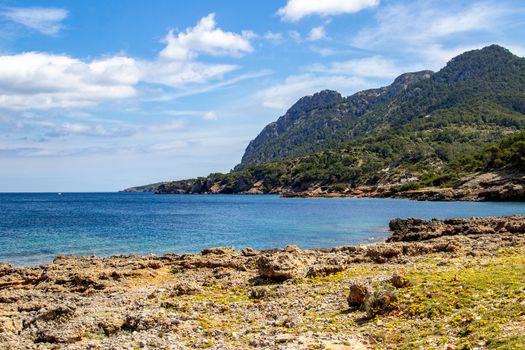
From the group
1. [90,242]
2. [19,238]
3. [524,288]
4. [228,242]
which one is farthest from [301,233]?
[524,288]

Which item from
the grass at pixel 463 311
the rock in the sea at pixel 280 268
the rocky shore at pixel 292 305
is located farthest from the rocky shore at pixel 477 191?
the grass at pixel 463 311

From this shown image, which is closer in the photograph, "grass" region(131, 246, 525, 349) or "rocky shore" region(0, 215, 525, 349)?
"grass" region(131, 246, 525, 349)

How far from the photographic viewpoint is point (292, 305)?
19312mm

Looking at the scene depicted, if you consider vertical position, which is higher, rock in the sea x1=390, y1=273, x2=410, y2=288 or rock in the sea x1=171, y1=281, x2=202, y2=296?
rock in the sea x1=390, y1=273, x2=410, y2=288

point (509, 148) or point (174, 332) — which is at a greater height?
point (509, 148)

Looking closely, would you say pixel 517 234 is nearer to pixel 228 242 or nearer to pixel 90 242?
pixel 228 242

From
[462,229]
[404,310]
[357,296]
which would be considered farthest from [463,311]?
[462,229]

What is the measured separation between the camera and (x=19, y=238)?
5925 centimetres

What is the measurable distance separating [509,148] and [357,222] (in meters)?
73.4

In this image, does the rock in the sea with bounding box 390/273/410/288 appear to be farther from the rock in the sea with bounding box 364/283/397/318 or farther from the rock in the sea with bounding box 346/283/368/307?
the rock in the sea with bounding box 346/283/368/307

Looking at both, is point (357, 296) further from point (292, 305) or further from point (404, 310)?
point (292, 305)

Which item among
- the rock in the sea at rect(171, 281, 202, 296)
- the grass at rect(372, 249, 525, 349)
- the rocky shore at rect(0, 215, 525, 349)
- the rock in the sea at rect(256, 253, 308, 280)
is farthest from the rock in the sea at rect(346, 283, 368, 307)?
the rock in the sea at rect(171, 281, 202, 296)

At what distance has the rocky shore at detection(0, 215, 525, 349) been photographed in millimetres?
14625

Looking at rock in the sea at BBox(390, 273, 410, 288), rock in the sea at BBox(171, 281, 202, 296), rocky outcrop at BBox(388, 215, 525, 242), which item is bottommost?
rock in the sea at BBox(171, 281, 202, 296)
